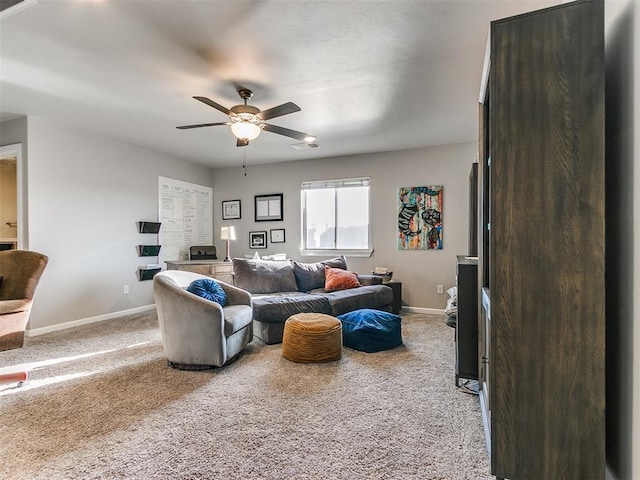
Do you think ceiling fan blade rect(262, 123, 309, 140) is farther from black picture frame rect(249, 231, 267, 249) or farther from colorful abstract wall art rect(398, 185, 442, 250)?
black picture frame rect(249, 231, 267, 249)

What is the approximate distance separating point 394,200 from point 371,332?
2.60m

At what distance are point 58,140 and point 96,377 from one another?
9.98 feet

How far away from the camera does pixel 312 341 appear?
2.96 metres

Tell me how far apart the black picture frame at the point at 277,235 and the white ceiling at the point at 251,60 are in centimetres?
228

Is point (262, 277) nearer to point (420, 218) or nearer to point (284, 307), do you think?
point (284, 307)

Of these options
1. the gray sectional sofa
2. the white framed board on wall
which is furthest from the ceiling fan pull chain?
the gray sectional sofa

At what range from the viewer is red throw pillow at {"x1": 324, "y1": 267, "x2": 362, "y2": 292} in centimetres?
459

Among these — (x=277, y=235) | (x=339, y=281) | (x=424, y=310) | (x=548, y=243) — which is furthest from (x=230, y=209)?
(x=548, y=243)

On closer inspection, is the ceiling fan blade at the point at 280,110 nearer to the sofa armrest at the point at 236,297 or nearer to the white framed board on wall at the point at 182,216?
the sofa armrest at the point at 236,297

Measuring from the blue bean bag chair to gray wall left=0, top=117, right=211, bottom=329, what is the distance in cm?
340

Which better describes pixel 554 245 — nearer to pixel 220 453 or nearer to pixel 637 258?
pixel 637 258

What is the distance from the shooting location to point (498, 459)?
1.34 meters

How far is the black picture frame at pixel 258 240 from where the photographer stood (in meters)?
6.23

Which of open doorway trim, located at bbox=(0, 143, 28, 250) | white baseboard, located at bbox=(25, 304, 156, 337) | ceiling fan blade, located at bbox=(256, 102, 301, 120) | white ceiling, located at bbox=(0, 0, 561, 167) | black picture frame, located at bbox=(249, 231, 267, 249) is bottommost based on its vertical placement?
white baseboard, located at bbox=(25, 304, 156, 337)
